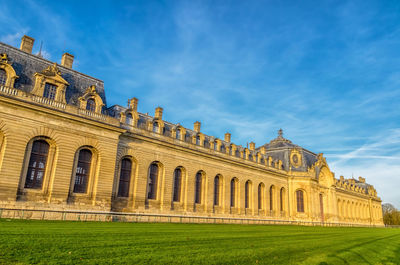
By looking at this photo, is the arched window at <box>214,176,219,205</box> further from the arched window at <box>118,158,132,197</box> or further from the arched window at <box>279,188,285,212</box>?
the arched window at <box>279,188,285,212</box>

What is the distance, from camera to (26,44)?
33531 millimetres

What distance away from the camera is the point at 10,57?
30094 millimetres

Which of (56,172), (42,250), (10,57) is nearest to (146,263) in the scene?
(42,250)

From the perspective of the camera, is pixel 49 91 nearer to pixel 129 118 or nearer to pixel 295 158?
pixel 129 118

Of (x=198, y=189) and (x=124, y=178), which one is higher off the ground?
(x=124, y=178)

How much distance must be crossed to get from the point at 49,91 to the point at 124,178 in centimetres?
1308

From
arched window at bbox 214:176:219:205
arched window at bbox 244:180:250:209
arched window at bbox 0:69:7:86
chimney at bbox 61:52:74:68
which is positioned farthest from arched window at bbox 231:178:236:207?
arched window at bbox 0:69:7:86

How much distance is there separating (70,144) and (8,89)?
7484 millimetres

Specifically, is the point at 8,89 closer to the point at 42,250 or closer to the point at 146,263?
the point at 42,250

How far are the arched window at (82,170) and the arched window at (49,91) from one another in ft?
21.4

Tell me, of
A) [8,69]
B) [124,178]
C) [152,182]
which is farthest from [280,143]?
[8,69]

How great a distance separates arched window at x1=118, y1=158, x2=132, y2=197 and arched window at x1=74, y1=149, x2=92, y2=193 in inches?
191

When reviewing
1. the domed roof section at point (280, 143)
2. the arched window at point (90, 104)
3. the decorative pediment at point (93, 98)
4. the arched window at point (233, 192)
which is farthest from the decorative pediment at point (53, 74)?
the domed roof section at point (280, 143)

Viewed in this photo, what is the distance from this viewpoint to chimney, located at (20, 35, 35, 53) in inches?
1308
